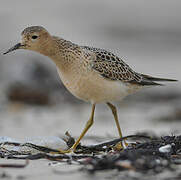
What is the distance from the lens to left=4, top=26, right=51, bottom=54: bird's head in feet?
15.5

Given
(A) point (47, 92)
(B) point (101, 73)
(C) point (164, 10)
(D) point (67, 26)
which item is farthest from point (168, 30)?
(B) point (101, 73)

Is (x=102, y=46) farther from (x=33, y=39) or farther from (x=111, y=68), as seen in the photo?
(x=33, y=39)

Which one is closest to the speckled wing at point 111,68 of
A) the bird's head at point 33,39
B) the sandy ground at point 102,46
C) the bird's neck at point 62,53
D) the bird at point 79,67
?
the bird at point 79,67

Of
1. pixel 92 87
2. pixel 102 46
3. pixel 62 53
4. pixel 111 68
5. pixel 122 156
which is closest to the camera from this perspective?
pixel 122 156

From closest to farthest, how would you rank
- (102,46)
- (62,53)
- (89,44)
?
(62,53)
(89,44)
(102,46)

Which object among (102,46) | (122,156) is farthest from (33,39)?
(102,46)

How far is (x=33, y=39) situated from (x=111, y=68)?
0.89m

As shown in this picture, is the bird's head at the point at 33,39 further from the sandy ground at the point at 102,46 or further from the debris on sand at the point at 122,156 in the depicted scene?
the sandy ground at the point at 102,46

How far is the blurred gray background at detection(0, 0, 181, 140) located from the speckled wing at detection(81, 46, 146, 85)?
1.22m

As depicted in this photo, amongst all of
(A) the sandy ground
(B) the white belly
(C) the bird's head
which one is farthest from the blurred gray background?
(C) the bird's head

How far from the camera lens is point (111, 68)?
16.7 feet

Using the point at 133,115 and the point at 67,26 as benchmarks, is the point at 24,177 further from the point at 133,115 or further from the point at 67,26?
the point at 67,26

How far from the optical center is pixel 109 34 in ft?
51.2

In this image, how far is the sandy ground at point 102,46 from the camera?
723cm
